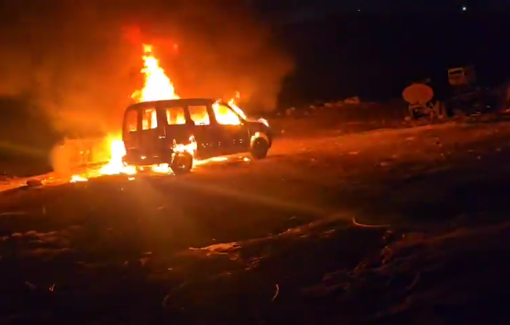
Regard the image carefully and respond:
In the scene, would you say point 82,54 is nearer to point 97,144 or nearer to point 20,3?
point 20,3

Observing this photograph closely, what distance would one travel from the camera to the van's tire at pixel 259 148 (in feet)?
57.3

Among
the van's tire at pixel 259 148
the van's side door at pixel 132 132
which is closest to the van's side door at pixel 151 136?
the van's side door at pixel 132 132

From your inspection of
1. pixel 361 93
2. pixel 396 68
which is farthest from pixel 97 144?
pixel 396 68

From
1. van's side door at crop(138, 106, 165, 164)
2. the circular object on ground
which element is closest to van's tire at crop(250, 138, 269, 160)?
van's side door at crop(138, 106, 165, 164)

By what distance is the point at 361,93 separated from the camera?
44.8 metres

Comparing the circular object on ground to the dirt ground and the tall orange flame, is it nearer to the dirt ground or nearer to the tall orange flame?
the tall orange flame

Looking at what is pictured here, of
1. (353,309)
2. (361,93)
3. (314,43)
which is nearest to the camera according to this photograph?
(353,309)

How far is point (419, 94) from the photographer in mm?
26656

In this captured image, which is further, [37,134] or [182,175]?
[37,134]

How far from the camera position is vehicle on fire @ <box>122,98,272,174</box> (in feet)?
53.5

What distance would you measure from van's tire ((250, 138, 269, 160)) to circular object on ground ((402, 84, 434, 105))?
418 inches

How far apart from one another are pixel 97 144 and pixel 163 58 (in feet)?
28.9

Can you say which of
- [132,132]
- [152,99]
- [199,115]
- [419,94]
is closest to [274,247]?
[199,115]

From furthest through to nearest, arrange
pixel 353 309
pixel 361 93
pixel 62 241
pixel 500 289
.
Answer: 1. pixel 361 93
2. pixel 62 241
3. pixel 353 309
4. pixel 500 289
